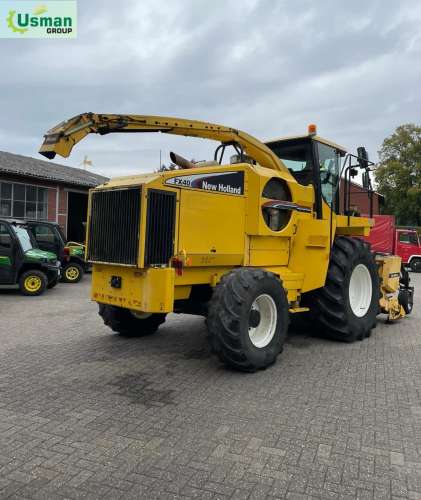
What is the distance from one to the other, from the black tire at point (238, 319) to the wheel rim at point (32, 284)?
25.9ft

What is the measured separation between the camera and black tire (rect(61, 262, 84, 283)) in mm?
14430

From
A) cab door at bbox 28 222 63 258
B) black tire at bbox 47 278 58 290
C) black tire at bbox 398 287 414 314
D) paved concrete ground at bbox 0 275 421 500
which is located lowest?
paved concrete ground at bbox 0 275 421 500

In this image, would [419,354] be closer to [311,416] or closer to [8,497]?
[311,416]

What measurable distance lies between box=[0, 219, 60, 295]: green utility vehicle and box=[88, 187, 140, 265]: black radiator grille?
665 cm

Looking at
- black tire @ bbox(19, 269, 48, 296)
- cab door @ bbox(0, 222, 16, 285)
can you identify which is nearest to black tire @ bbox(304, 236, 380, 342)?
black tire @ bbox(19, 269, 48, 296)

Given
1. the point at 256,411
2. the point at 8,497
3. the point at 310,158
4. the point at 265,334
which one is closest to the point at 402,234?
the point at 310,158

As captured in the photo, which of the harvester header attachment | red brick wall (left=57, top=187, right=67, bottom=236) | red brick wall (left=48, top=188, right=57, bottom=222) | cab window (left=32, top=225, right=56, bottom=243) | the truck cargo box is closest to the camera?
the harvester header attachment

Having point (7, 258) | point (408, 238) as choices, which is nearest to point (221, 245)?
point (7, 258)

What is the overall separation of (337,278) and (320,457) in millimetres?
3661

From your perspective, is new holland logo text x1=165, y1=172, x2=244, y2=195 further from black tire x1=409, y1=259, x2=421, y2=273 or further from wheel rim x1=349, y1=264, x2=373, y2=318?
black tire x1=409, y1=259, x2=421, y2=273

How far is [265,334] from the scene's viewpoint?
18.2 feet

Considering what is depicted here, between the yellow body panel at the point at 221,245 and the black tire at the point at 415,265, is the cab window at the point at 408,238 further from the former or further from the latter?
the yellow body panel at the point at 221,245

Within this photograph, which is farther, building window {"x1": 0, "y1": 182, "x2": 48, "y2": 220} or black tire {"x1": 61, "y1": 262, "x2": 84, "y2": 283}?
building window {"x1": 0, "y1": 182, "x2": 48, "y2": 220}

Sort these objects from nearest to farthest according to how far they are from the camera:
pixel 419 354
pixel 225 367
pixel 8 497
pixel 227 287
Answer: pixel 8 497
pixel 227 287
pixel 225 367
pixel 419 354
